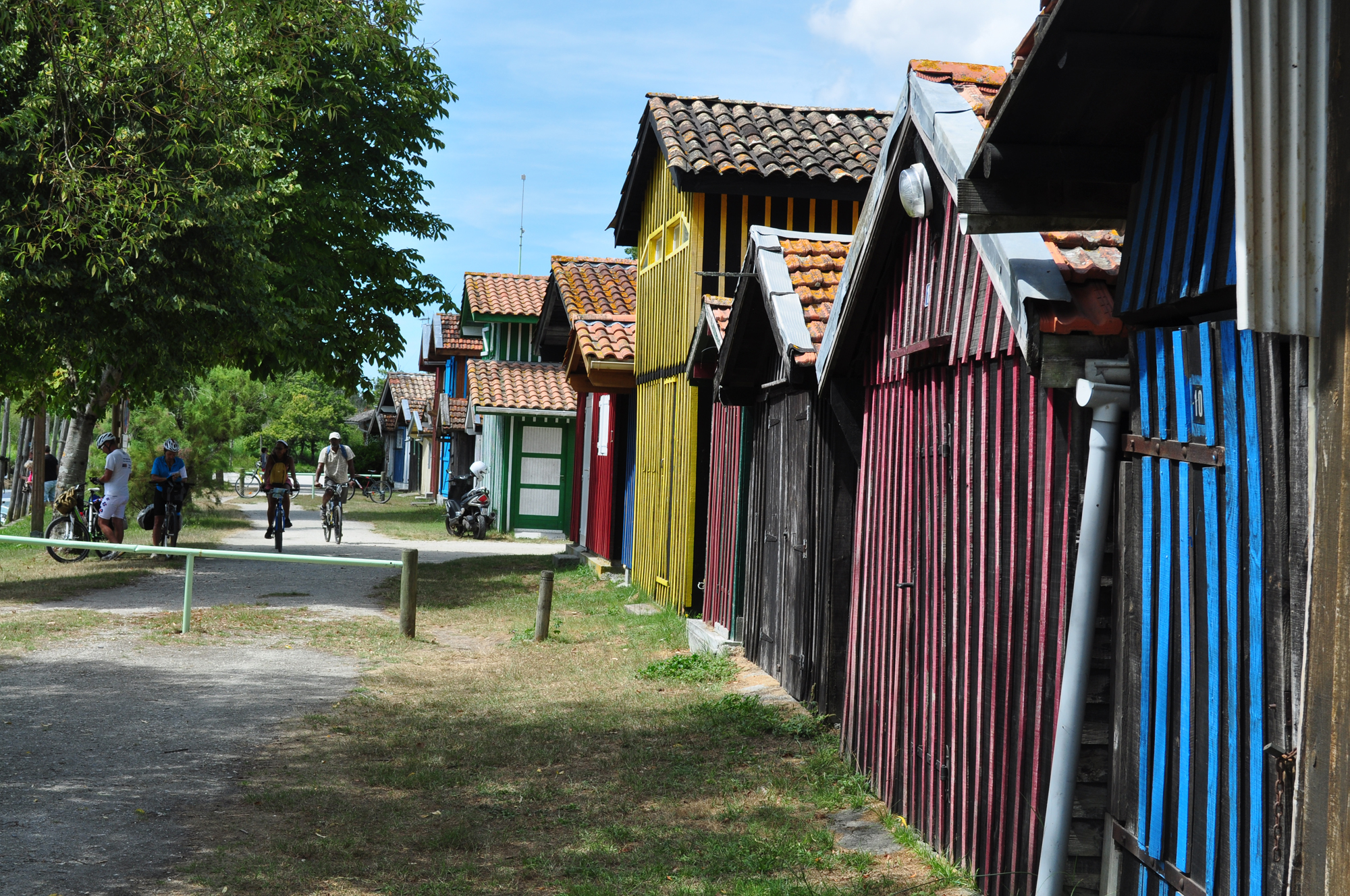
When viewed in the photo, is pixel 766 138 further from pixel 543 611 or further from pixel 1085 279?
pixel 1085 279

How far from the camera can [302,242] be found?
18062mm

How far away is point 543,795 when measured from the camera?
21.6ft

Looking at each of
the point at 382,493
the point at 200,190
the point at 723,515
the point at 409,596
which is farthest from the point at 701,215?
the point at 382,493

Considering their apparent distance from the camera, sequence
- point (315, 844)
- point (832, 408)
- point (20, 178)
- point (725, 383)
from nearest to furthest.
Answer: point (315, 844) < point (832, 408) < point (725, 383) < point (20, 178)

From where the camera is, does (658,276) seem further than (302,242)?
No

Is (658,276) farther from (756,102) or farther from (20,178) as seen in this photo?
(20,178)

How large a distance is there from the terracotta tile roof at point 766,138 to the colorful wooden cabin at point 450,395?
71.2 ft

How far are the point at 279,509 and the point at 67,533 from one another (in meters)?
2.95

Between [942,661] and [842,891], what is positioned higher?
[942,661]

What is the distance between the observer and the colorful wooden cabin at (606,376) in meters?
16.9

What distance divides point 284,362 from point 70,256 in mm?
7181

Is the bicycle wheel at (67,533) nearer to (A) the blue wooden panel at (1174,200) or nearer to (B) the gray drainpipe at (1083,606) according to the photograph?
(B) the gray drainpipe at (1083,606)

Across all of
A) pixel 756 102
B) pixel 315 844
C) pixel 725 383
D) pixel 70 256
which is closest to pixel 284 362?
pixel 70 256

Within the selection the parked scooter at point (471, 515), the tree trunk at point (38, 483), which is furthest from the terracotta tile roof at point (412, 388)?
the tree trunk at point (38, 483)
